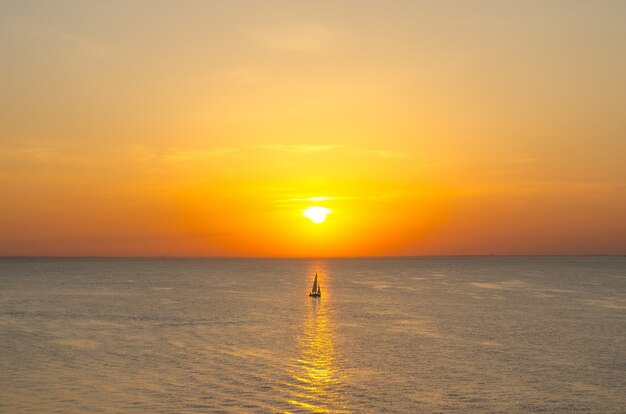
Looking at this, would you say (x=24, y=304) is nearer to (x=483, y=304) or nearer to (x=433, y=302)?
(x=433, y=302)

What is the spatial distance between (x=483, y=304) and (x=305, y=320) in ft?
140

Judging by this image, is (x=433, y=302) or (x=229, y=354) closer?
(x=229, y=354)

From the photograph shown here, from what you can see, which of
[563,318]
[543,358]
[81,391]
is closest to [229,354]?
[81,391]

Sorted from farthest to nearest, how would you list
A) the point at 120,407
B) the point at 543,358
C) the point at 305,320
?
the point at 305,320 → the point at 543,358 → the point at 120,407

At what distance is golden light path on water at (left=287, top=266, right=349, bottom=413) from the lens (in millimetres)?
39250

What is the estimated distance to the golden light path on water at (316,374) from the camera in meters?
39.2

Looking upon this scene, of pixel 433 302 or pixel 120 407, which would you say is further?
pixel 433 302

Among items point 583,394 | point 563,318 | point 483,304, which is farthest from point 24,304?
point 583,394

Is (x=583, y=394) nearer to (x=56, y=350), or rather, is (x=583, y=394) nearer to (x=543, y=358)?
(x=543, y=358)

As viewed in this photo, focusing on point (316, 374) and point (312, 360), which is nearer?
point (316, 374)

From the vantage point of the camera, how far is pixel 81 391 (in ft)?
139

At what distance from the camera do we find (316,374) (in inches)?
1913

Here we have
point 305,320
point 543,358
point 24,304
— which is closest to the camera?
point 543,358

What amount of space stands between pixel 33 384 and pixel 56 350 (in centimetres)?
1586
